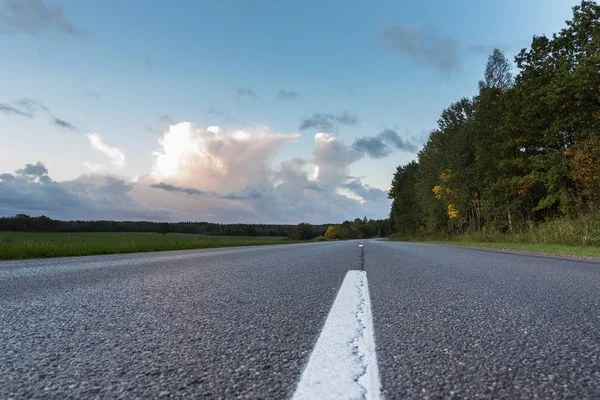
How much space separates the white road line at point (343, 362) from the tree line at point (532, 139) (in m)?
22.2

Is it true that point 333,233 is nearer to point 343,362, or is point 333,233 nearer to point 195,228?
point 195,228

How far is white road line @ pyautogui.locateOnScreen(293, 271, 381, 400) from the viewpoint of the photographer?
1.22 m

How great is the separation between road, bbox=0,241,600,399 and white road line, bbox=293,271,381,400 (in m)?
0.04

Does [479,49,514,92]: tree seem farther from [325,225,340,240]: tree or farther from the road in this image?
[325,225,340,240]: tree

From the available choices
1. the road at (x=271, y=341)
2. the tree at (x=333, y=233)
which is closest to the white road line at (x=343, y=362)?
the road at (x=271, y=341)

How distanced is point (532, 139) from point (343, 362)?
29.3m

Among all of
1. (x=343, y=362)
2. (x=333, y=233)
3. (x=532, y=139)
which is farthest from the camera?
(x=333, y=233)

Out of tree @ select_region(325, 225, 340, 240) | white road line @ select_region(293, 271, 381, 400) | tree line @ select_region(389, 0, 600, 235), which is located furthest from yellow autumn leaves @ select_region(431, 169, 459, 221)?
tree @ select_region(325, 225, 340, 240)

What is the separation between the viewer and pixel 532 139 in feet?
84.0

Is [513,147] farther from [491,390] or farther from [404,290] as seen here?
[491,390]

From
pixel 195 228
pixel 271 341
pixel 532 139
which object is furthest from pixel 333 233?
pixel 271 341

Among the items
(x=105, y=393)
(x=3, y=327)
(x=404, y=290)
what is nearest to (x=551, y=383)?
(x=105, y=393)

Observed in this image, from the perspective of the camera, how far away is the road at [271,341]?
4.26ft

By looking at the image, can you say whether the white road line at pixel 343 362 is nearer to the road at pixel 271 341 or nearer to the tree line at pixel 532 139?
the road at pixel 271 341
